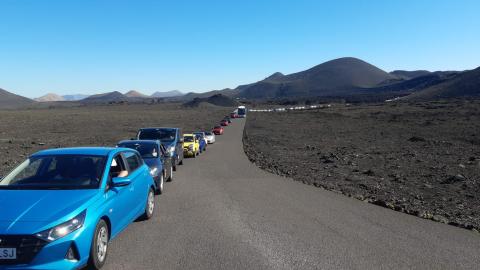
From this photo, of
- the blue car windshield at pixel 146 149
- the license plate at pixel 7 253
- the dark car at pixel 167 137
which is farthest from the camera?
the dark car at pixel 167 137

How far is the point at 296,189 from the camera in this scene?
13.5 meters

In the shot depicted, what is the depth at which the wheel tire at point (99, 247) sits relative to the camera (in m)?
5.95

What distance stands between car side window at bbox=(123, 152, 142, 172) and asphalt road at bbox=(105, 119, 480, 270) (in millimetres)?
1076

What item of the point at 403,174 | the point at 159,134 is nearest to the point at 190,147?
the point at 159,134

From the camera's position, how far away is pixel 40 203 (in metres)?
5.78

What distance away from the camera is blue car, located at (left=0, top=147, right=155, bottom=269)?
519 cm

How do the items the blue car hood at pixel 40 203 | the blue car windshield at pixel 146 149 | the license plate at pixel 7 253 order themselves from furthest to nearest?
the blue car windshield at pixel 146 149 → the blue car hood at pixel 40 203 → the license plate at pixel 7 253

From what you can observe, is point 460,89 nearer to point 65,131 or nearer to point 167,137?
point 65,131

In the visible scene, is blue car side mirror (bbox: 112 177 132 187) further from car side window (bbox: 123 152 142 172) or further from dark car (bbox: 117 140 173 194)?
dark car (bbox: 117 140 173 194)

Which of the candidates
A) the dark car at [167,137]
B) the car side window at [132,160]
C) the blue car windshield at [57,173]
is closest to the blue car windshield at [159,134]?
the dark car at [167,137]

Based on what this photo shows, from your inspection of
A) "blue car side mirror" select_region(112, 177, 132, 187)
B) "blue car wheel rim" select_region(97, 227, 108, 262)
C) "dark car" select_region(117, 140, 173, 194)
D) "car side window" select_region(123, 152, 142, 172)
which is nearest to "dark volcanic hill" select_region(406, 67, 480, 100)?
"dark car" select_region(117, 140, 173, 194)

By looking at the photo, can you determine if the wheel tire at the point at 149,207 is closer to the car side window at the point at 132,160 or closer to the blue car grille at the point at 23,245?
the car side window at the point at 132,160

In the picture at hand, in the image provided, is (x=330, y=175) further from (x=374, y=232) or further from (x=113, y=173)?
(x=113, y=173)

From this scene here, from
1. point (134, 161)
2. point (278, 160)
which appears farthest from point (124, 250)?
point (278, 160)
